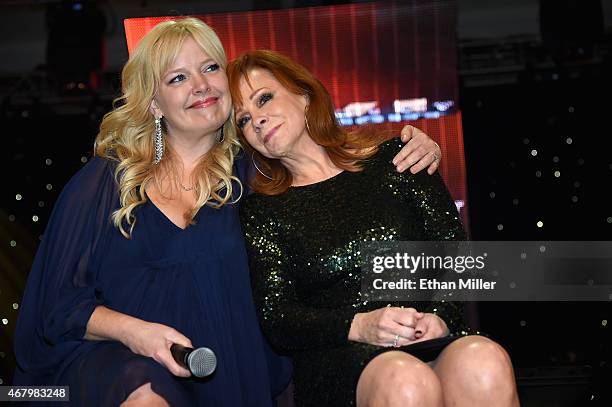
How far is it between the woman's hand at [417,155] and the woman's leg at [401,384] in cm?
58

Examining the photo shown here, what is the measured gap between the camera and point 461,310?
2361 millimetres

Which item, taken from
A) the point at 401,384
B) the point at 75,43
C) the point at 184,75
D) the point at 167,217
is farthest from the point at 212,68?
the point at 75,43

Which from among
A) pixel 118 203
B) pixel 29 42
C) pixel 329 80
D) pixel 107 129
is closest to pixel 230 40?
pixel 329 80

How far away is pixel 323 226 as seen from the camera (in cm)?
239

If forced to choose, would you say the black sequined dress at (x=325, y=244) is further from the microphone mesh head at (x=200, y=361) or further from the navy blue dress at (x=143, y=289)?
the microphone mesh head at (x=200, y=361)

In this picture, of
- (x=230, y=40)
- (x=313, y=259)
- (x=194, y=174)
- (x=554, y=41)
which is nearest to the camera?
(x=313, y=259)

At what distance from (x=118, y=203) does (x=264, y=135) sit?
1.42 ft

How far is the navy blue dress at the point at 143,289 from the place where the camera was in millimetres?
2340

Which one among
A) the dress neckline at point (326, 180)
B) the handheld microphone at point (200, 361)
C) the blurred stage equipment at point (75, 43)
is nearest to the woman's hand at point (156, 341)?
the handheld microphone at point (200, 361)

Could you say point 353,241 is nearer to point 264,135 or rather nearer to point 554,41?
point 264,135

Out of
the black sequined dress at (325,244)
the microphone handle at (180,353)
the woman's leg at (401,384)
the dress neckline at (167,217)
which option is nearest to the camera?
the woman's leg at (401,384)

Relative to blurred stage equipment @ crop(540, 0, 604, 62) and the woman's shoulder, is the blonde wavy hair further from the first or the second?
blurred stage equipment @ crop(540, 0, 604, 62)

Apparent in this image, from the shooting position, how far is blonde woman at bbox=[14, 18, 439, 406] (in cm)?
232

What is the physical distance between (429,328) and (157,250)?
74 cm
